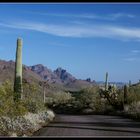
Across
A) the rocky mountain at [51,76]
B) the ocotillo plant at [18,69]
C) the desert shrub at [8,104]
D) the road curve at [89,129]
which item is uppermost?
the rocky mountain at [51,76]

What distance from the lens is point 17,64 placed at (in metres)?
24.5

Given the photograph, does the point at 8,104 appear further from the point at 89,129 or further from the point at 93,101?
the point at 93,101

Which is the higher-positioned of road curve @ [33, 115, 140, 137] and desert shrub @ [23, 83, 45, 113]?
desert shrub @ [23, 83, 45, 113]

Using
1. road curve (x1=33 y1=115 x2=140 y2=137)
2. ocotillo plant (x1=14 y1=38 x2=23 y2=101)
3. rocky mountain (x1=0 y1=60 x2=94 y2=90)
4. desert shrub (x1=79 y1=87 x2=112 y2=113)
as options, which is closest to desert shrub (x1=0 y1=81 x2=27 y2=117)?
road curve (x1=33 y1=115 x2=140 y2=137)

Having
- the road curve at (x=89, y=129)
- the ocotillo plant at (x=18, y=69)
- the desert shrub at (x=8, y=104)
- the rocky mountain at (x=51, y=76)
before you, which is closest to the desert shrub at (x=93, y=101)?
the road curve at (x=89, y=129)

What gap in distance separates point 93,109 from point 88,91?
7.60 m

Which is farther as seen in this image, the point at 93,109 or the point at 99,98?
the point at 99,98

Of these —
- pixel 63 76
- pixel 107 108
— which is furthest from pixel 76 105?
pixel 63 76

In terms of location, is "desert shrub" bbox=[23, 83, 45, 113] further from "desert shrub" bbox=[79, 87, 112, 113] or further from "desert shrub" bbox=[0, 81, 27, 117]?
"desert shrub" bbox=[79, 87, 112, 113]

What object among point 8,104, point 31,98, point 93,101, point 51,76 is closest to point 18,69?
point 31,98

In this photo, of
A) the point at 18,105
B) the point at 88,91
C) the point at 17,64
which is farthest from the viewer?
the point at 88,91

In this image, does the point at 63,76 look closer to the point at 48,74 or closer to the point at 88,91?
the point at 48,74

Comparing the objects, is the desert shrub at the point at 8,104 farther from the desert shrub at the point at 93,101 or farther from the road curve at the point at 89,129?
the desert shrub at the point at 93,101

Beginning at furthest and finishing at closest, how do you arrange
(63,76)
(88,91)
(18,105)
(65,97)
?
(63,76) → (65,97) → (88,91) → (18,105)
